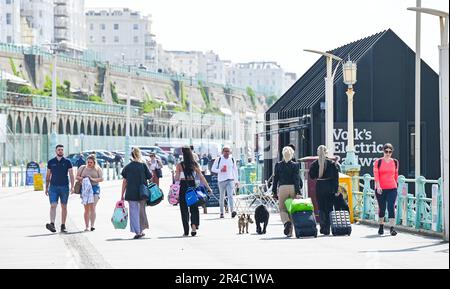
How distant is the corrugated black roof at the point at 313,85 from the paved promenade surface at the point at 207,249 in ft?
→ 46.3

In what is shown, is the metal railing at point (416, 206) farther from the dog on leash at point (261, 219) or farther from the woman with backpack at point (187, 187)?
the woman with backpack at point (187, 187)

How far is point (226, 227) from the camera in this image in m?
27.5

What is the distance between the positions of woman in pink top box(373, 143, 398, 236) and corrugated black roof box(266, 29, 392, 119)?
16217 mm

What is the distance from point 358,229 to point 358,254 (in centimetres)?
673

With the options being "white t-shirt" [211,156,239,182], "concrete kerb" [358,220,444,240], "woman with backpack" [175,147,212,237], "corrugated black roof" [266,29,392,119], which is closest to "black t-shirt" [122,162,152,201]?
"woman with backpack" [175,147,212,237]

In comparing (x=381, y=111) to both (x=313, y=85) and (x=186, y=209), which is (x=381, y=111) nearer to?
(x=313, y=85)

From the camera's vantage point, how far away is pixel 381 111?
139ft

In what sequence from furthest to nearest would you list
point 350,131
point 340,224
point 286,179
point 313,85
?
point 313,85 < point 350,131 < point 286,179 < point 340,224

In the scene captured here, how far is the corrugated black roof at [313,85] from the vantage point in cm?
4272

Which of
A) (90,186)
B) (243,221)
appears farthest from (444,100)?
(90,186)

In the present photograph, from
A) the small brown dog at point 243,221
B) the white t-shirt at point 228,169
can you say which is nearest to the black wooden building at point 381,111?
the white t-shirt at point 228,169

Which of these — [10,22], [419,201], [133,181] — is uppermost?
[10,22]

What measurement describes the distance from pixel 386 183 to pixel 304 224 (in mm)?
1743
